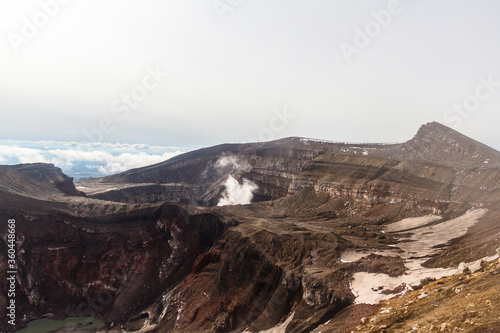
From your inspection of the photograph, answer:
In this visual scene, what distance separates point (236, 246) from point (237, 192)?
64.0 m

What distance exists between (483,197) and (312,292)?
41385 millimetres

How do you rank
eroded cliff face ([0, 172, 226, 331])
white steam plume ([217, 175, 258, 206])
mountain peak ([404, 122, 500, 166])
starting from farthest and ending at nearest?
white steam plume ([217, 175, 258, 206]) < mountain peak ([404, 122, 500, 166]) < eroded cliff face ([0, 172, 226, 331])

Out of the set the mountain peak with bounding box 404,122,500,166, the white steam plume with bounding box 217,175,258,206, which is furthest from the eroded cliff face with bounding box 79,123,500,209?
the white steam plume with bounding box 217,175,258,206

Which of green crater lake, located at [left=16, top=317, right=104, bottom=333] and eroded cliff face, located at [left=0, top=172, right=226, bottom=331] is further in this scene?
eroded cliff face, located at [left=0, top=172, right=226, bottom=331]

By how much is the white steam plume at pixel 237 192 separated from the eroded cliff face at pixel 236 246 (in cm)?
2848

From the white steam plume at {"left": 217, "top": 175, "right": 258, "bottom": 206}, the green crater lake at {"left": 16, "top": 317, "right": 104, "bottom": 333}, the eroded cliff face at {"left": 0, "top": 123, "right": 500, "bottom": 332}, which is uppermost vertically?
the white steam plume at {"left": 217, "top": 175, "right": 258, "bottom": 206}

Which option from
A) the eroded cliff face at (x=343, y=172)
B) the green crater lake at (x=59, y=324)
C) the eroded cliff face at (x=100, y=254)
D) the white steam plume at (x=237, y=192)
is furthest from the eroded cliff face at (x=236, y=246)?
the white steam plume at (x=237, y=192)

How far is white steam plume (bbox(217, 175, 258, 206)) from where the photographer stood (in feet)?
345

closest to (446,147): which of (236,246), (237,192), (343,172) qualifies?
(343,172)

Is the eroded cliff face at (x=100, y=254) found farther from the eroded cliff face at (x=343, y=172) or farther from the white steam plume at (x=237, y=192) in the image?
the white steam plume at (x=237, y=192)

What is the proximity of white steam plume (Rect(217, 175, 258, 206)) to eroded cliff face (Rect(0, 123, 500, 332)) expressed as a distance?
1121 inches

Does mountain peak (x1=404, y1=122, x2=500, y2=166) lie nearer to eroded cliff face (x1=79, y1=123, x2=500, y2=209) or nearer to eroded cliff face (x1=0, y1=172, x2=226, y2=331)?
eroded cliff face (x1=79, y1=123, x2=500, y2=209)

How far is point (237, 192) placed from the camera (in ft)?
358

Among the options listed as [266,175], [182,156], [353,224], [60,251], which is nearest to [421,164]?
[353,224]
